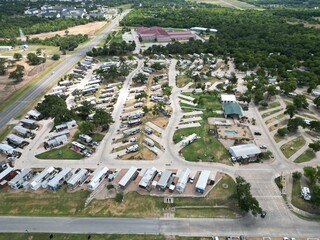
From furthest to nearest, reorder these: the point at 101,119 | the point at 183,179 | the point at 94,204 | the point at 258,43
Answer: the point at 258,43
the point at 101,119
the point at 183,179
the point at 94,204

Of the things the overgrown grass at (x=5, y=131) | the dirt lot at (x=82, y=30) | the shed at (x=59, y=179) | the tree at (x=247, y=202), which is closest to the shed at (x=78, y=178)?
the shed at (x=59, y=179)

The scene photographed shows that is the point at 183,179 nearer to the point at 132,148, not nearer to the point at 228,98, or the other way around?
the point at 132,148

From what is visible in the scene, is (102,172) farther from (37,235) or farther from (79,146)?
(37,235)

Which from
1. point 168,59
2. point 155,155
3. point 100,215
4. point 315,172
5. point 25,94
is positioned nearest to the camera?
point 100,215

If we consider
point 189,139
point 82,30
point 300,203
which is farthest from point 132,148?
point 82,30

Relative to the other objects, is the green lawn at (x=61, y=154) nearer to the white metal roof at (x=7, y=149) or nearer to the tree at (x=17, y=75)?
the white metal roof at (x=7, y=149)

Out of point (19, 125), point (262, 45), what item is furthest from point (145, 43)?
point (19, 125)

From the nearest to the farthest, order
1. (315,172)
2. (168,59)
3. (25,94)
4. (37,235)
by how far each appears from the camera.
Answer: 1. (37,235)
2. (315,172)
3. (25,94)
4. (168,59)
